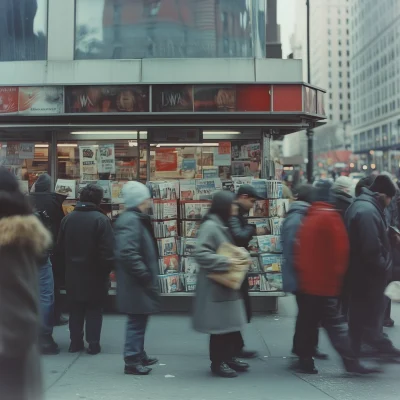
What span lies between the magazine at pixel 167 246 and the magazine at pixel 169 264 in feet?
0.20

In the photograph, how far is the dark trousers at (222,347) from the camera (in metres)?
5.89

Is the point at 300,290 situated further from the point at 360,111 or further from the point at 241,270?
the point at 360,111

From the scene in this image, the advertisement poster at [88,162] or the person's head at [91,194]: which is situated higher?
the advertisement poster at [88,162]

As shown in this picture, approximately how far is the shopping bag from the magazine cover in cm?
200

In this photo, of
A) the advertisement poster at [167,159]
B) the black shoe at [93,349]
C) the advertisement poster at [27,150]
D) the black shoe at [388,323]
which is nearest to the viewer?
the black shoe at [93,349]

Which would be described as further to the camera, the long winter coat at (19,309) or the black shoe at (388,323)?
the black shoe at (388,323)

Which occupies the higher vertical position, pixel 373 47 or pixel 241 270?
pixel 373 47

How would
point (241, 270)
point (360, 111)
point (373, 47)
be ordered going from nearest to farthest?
point (241, 270), point (373, 47), point (360, 111)

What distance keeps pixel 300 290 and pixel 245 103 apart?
3574mm

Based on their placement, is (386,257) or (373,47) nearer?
(386,257)

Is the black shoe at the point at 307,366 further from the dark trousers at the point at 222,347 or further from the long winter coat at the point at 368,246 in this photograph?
the long winter coat at the point at 368,246

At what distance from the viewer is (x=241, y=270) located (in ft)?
18.8

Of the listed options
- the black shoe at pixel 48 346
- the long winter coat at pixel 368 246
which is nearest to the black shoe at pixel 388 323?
the long winter coat at pixel 368 246

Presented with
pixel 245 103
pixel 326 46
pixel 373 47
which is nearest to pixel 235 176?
pixel 245 103
